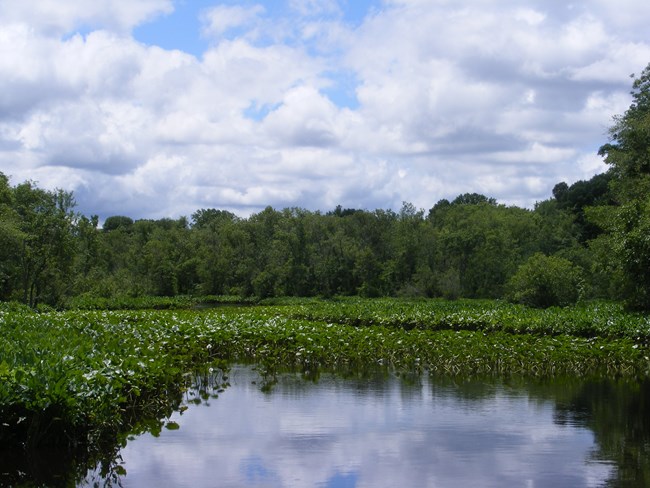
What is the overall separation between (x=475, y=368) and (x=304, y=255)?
155 feet

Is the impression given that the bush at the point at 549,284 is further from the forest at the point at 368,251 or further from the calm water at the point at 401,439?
the calm water at the point at 401,439

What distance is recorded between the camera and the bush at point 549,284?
34.5 metres

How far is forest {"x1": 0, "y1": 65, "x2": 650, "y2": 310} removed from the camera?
32219 mm

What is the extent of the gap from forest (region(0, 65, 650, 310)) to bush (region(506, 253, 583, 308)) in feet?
0.19

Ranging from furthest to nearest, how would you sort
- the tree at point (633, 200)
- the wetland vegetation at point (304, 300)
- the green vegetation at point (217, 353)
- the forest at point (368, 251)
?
the forest at point (368, 251) → the tree at point (633, 200) → the wetland vegetation at point (304, 300) → the green vegetation at point (217, 353)

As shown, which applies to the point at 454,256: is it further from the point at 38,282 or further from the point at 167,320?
the point at 167,320

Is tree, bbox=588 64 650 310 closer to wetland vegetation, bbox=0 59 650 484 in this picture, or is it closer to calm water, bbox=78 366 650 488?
wetland vegetation, bbox=0 59 650 484

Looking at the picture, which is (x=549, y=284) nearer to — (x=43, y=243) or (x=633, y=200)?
(x=633, y=200)

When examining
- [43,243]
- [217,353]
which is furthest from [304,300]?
[217,353]

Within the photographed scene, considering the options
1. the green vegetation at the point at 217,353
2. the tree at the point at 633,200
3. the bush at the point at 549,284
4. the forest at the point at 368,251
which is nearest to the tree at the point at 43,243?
the forest at the point at 368,251

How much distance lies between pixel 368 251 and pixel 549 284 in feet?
88.9

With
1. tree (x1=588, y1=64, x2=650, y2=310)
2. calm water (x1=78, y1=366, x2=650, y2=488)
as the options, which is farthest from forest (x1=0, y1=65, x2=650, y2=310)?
calm water (x1=78, y1=366, x2=650, y2=488)

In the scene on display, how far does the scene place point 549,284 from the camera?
34500mm

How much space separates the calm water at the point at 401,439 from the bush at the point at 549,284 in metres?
20.4
